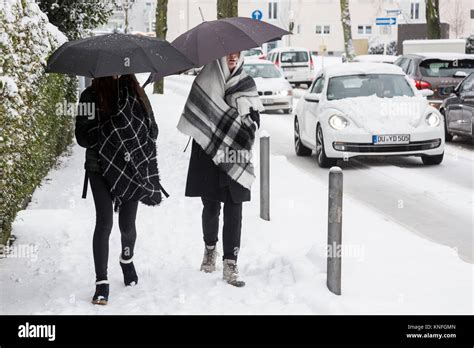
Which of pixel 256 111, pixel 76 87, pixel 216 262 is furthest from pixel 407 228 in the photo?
pixel 76 87

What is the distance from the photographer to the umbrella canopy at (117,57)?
5.43m

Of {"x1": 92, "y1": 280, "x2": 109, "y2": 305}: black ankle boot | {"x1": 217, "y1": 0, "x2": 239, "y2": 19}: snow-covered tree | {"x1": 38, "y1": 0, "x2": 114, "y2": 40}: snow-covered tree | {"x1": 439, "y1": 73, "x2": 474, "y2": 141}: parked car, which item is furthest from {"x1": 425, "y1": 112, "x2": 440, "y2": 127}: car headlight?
{"x1": 92, "y1": 280, "x2": 109, "y2": 305}: black ankle boot

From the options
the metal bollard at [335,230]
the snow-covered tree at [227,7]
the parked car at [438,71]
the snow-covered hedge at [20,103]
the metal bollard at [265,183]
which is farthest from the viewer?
the parked car at [438,71]

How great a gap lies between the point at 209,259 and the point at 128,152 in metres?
1.29

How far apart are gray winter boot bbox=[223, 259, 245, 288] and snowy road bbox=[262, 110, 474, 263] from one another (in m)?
2.45

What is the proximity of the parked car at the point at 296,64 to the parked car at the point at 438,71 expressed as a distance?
16545 millimetres

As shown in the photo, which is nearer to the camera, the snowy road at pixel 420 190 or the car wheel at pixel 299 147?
the snowy road at pixel 420 190

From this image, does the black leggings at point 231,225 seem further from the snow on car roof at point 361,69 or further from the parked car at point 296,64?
the parked car at point 296,64

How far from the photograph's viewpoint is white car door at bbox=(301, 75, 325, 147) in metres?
13.8

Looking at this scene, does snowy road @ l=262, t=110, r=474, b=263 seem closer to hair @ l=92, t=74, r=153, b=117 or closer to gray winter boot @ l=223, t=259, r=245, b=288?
gray winter boot @ l=223, t=259, r=245, b=288

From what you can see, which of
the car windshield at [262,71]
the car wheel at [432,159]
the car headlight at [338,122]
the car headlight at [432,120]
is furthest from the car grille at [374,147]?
the car windshield at [262,71]

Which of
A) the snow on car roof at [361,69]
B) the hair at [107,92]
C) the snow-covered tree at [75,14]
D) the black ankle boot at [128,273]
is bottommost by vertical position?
the black ankle boot at [128,273]

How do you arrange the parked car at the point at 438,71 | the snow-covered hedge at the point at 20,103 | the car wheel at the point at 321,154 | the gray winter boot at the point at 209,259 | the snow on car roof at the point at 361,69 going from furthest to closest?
the parked car at the point at 438,71
the snow on car roof at the point at 361,69
the car wheel at the point at 321,154
the gray winter boot at the point at 209,259
the snow-covered hedge at the point at 20,103
